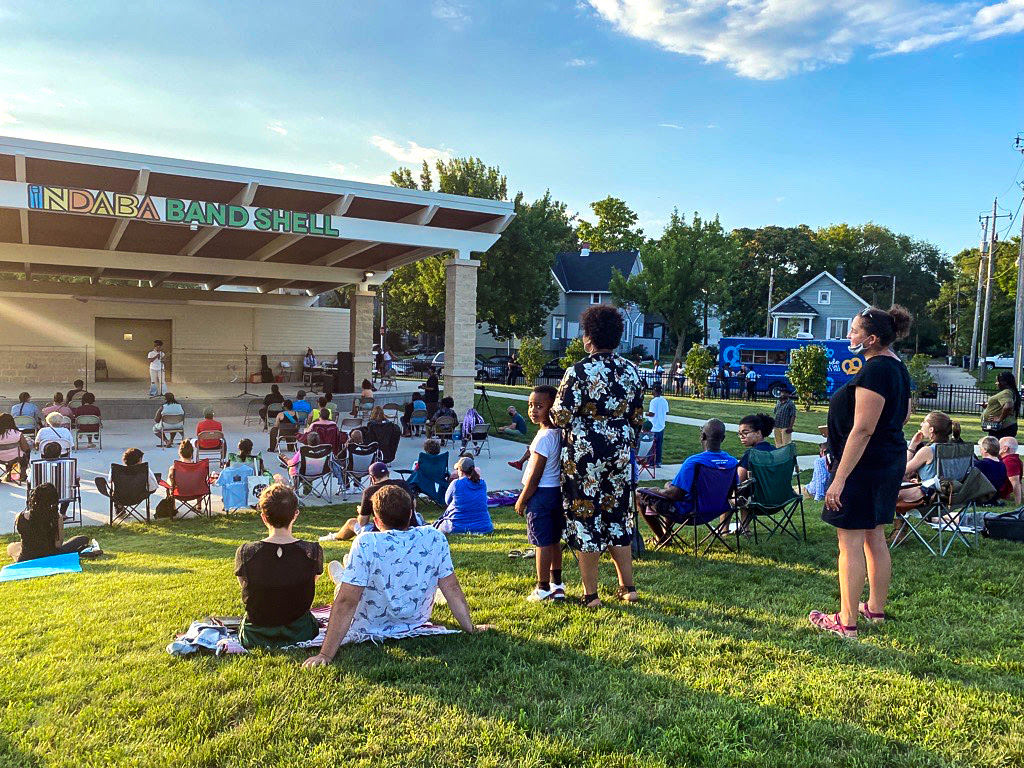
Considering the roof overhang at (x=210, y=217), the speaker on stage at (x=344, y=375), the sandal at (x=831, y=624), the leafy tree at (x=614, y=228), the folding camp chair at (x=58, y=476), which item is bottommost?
the sandal at (x=831, y=624)

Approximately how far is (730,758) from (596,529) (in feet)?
5.25

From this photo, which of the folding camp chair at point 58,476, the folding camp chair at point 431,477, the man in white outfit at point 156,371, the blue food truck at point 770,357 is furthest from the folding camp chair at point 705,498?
the blue food truck at point 770,357

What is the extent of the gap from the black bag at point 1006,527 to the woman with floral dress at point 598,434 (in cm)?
430

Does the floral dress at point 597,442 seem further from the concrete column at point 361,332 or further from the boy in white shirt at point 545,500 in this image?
the concrete column at point 361,332

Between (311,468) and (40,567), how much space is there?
3535 millimetres

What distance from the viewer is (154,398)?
57.9ft

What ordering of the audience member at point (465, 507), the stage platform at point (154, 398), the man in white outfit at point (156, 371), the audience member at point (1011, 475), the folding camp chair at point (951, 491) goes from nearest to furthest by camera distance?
the folding camp chair at point (951, 491) → the audience member at point (465, 507) → the audience member at point (1011, 475) → the stage platform at point (154, 398) → the man in white outfit at point (156, 371)

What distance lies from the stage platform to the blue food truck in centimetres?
1678

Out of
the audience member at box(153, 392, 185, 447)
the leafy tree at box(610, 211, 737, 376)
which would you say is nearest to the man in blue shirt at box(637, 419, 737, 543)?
the audience member at box(153, 392, 185, 447)

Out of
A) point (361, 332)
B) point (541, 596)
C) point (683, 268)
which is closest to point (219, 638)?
point (541, 596)

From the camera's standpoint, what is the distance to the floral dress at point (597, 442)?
161 inches

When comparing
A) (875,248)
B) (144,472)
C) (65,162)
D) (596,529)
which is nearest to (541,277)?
(65,162)

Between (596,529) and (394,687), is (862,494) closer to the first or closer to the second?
(596,529)

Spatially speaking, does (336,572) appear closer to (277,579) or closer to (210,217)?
(277,579)
